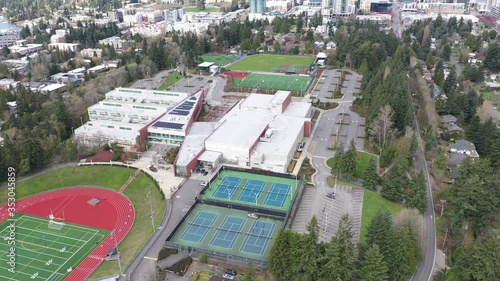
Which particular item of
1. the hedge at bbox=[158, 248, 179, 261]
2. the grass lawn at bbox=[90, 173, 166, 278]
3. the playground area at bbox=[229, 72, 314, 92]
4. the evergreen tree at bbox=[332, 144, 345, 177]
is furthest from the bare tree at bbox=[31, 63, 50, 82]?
the evergreen tree at bbox=[332, 144, 345, 177]

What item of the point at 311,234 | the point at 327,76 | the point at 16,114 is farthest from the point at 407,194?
the point at 16,114

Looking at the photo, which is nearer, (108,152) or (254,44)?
(108,152)

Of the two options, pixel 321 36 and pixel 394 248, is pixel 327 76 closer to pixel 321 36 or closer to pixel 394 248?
pixel 321 36

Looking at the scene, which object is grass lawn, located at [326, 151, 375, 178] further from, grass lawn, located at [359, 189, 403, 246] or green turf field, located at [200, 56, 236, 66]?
green turf field, located at [200, 56, 236, 66]

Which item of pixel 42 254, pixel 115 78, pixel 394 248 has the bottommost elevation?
pixel 42 254

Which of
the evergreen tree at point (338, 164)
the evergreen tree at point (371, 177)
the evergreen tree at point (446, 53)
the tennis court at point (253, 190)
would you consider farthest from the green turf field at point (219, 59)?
the evergreen tree at point (371, 177)

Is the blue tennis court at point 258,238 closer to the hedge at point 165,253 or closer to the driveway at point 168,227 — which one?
the hedge at point 165,253

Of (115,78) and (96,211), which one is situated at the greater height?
(115,78)

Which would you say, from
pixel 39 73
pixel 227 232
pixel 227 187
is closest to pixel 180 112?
pixel 227 187
